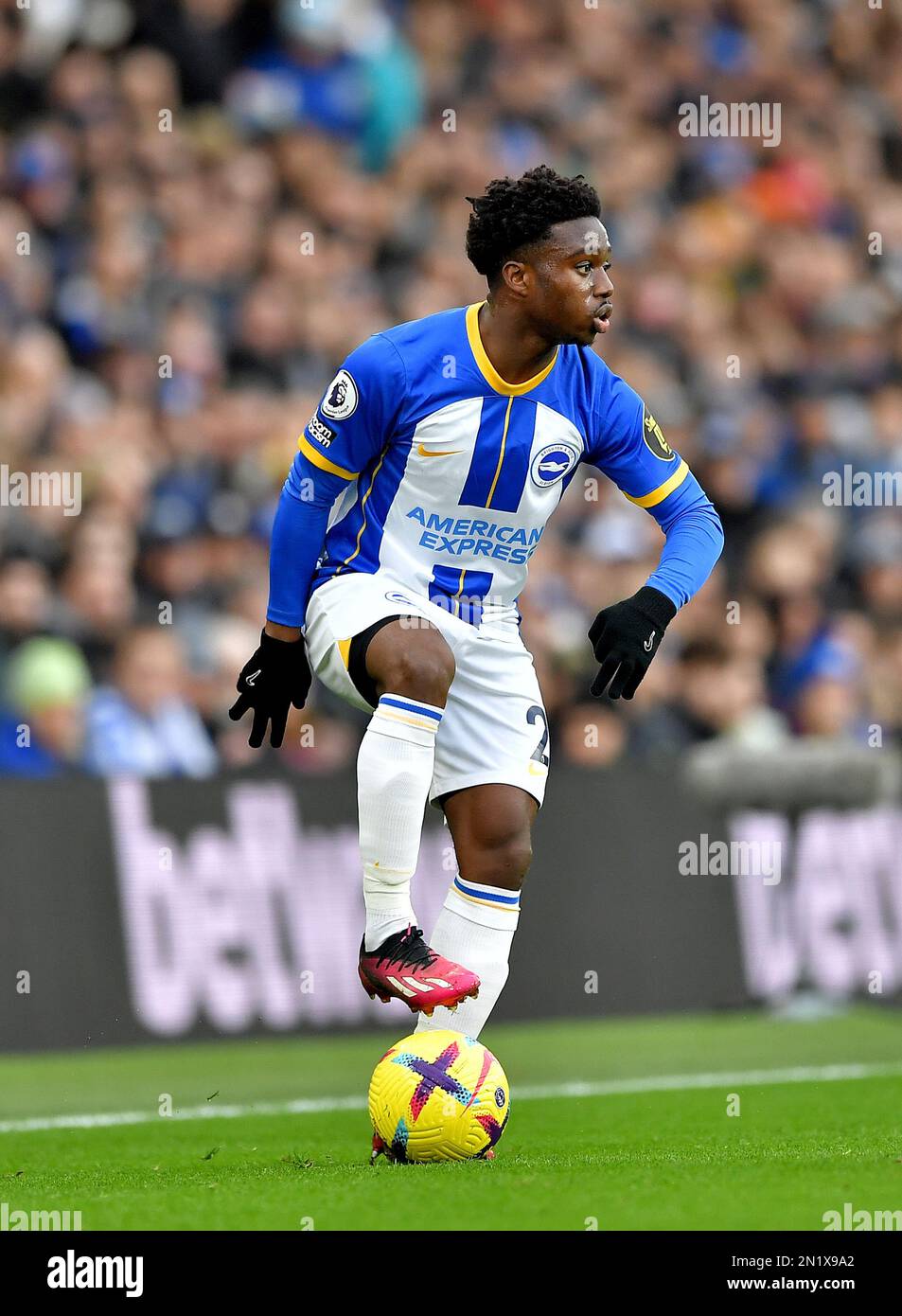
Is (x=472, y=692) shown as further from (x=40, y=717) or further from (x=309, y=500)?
(x=40, y=717)

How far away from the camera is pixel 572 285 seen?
5613 millimetres

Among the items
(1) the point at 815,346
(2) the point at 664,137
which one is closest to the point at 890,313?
(1) the point at 815,346

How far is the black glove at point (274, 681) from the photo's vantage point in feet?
19.9

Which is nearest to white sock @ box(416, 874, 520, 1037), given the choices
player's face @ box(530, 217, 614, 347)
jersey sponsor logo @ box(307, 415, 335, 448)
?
jersey sponsor logo @ box(307, 415, 335, 448)

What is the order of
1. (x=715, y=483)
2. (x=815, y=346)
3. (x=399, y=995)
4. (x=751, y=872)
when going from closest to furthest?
(x=399, y=995) → (x=751, y=872) → (x=715, y=483) → (x=815, y=346)

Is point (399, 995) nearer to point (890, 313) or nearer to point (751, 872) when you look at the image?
point (751, 872)

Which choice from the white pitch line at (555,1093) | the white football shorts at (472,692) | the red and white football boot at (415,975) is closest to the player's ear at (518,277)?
the white football shorts at (472,692)

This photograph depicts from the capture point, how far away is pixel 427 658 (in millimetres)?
5461

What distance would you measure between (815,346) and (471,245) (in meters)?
9.37

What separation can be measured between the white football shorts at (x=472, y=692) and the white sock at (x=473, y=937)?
1.06ft

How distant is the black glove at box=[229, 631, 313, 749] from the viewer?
6062 mm

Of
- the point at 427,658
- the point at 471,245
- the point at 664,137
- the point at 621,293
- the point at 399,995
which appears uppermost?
the point at 664,137

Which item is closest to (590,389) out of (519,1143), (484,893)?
(484,893)

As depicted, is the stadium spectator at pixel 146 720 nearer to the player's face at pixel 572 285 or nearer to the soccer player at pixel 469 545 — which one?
the soccer player at pixel 469 545
